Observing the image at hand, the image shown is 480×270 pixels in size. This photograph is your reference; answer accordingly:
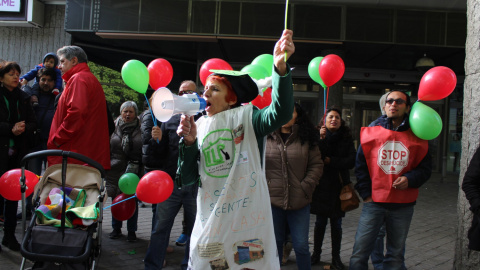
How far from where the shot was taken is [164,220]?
13.1 ft

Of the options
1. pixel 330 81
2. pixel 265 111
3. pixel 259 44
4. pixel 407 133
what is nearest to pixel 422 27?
pixel 259 44

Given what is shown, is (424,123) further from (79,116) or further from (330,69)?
(79,116)

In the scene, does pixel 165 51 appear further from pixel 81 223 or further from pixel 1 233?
pixel 81 223

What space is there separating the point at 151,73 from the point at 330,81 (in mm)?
1943

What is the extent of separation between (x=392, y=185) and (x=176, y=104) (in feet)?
7.37

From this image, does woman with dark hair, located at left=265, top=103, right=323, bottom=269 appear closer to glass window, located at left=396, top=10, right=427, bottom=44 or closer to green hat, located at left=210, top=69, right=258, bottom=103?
green hat, located at left=210, top=69, right=258, bottom=103

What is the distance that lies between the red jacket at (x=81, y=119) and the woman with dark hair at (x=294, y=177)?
1653 mm

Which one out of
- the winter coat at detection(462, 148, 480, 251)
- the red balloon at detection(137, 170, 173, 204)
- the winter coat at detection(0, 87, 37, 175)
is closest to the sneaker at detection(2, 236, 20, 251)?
the winter coat at detection(0, 87, 37, 175)

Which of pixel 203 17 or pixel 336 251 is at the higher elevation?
pixel 203 17

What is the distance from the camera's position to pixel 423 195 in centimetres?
1036

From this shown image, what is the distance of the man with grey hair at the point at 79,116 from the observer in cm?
377

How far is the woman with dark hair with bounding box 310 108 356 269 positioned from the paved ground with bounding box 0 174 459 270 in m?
0.33

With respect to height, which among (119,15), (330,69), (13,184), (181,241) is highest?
(119,15)

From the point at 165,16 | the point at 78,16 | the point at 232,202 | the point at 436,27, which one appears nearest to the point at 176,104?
the point at 232,202
